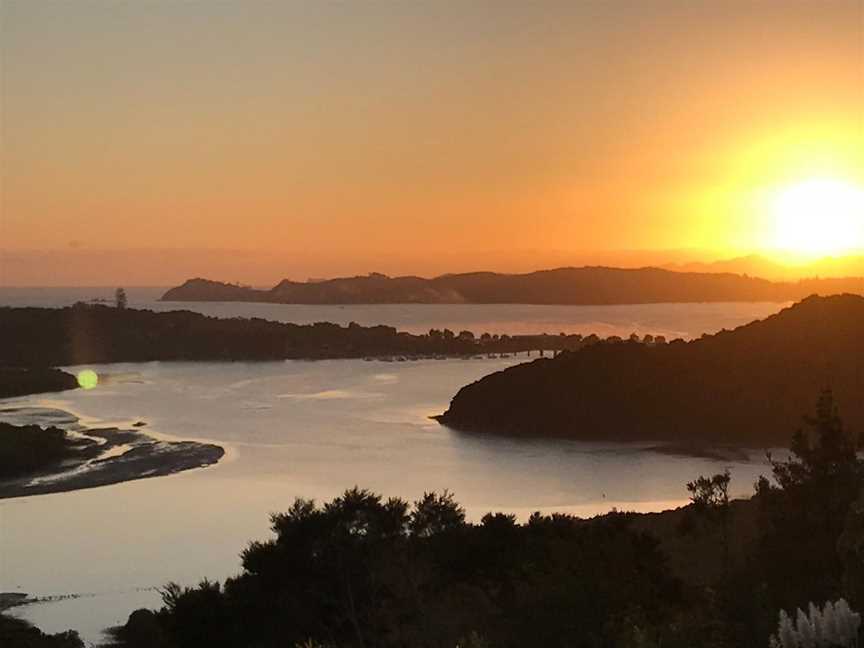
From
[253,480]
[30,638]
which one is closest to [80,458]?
[253,480]

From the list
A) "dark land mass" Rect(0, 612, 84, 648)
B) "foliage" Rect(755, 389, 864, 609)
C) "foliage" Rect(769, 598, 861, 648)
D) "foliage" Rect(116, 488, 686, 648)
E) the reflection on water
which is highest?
"foliage" Rect(769, 598, 861, 648)

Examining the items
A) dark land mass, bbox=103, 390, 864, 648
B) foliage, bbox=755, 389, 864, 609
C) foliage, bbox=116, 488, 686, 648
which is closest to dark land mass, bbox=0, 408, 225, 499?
dark land mass, bbox=103, 390, 864, 648

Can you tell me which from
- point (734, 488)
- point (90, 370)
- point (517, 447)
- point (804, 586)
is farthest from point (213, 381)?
point (804, 586)

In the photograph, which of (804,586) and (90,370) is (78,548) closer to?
(804,586)

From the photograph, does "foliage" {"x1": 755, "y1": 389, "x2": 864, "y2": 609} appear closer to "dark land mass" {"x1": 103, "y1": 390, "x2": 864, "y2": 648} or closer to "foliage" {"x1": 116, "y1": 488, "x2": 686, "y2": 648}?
"dark land mass" {"x1": 103, "y1": 390, "x2": 864, "y2": 648}

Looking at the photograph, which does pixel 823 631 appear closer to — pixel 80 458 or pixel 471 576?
pixel 471 576

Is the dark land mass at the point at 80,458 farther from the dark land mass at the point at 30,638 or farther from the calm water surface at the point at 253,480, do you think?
the dark land mass at the point at 30,638
